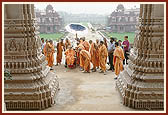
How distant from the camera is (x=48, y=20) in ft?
125

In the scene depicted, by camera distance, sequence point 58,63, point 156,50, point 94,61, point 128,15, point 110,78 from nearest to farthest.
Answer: point 156,50, point 110,78, point 94,61, point 58,63, point 128,15

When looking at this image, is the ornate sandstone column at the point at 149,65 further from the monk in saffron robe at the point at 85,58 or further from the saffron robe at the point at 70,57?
the saffron robe at the point at 70,57

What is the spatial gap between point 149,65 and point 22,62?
123 inches

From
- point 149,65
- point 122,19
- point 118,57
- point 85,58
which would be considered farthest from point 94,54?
Result: point 122,19

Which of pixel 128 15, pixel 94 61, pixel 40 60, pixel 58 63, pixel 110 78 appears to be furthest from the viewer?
pixel 128 15

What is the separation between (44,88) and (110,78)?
10.5 feet

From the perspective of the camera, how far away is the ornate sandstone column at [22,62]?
5.12 meters

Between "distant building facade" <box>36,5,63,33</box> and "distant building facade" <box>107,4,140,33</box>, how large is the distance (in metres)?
10.5

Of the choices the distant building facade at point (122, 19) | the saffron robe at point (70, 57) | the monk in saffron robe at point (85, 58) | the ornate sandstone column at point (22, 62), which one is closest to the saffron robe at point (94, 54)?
the monk in saffron robe at point (85, 58)

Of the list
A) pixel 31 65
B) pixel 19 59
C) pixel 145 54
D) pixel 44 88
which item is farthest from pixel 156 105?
pixel 19 59

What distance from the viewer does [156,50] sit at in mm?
5164

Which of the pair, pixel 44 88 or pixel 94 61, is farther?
pixel 94 61

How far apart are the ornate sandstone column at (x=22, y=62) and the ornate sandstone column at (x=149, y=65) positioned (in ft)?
7.18

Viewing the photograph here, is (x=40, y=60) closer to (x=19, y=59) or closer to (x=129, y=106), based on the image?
(x=19, y=59)
